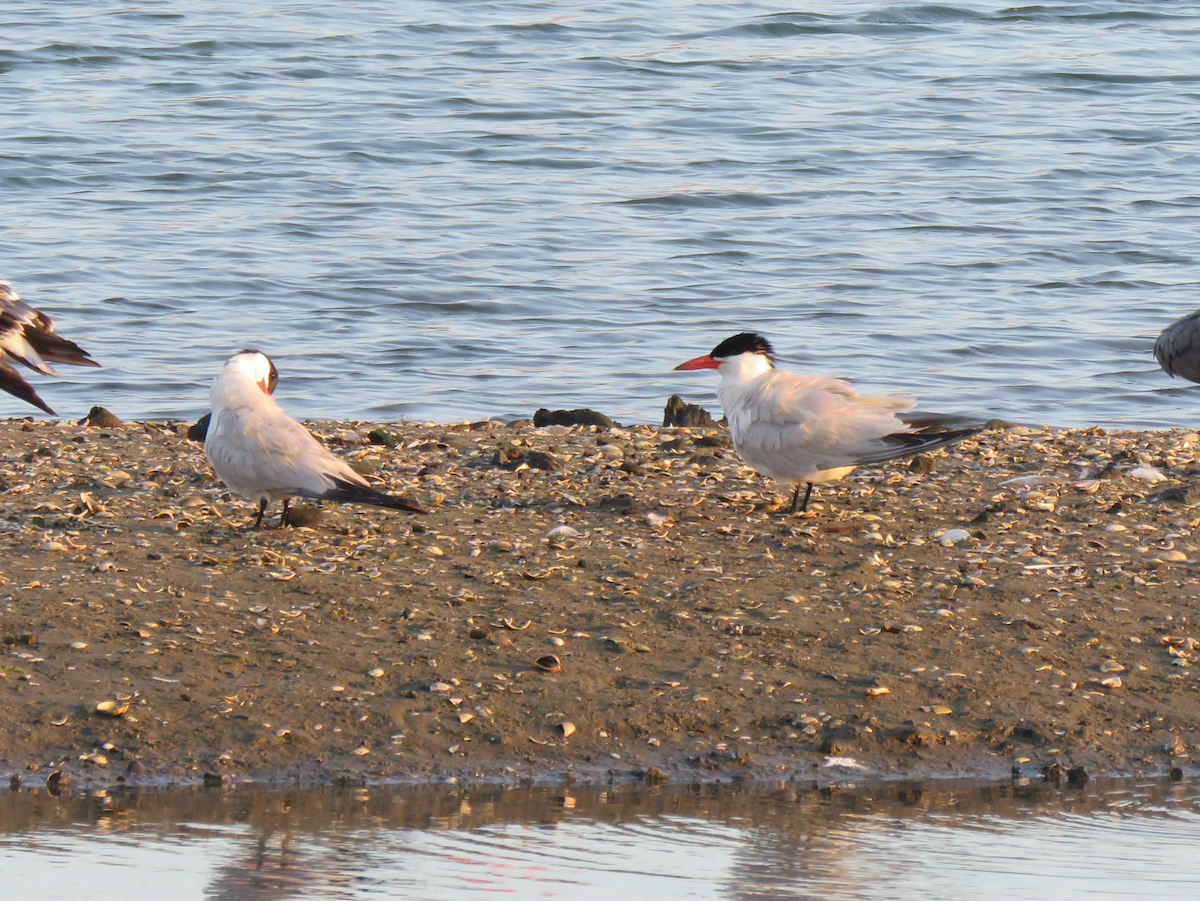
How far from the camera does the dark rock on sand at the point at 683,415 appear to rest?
980cm

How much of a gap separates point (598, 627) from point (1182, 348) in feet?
7.68

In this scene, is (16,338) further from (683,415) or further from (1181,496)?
(683,415)

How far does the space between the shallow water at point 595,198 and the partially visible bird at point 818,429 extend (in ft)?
11.2

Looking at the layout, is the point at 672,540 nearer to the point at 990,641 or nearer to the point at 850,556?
the point at 850,556

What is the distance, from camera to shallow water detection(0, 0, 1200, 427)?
12359mm

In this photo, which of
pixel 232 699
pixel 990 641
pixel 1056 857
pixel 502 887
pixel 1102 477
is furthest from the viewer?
pixel 1102 477

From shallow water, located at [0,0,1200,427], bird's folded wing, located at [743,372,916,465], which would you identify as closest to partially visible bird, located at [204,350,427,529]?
bird's folded wing, located at [743,372,916,465]

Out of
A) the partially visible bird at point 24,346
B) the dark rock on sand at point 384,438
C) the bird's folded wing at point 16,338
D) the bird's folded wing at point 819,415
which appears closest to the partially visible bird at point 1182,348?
the bird's folded wing at point 819,415

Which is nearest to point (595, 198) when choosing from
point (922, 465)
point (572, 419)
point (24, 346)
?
point (572, 419)

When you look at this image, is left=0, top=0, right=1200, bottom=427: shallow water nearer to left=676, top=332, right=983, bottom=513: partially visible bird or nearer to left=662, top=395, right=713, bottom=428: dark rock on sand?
left=662, top=395, right=713, bottom=428: dark rock on sand

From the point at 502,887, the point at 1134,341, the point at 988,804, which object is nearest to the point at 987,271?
the point at 1134,341

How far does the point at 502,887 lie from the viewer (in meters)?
4.11

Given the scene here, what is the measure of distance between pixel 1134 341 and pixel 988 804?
29.0ft

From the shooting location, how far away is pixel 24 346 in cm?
493
